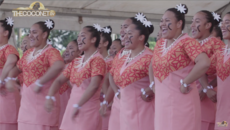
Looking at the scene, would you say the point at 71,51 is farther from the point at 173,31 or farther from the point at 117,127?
the point at 173,31

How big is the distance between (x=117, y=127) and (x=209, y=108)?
107cm

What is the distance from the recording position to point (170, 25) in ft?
11.2

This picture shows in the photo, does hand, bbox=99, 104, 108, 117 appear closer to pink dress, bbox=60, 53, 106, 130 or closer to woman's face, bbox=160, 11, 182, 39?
pink dress, bbox=60, 53, 106, 130

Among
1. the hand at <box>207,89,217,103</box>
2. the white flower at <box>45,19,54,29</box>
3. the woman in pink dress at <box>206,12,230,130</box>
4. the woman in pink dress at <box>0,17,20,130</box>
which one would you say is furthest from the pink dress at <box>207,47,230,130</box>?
the woman in pink dress at <box>0,17,20,130</box>

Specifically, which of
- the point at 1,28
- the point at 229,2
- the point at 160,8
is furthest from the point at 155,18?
the point at 1,28

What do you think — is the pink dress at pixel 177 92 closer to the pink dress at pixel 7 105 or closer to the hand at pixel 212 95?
the hand at pixel 212 95

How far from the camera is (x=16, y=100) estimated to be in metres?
5.06

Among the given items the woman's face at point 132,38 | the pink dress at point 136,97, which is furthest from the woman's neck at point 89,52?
the pink dress at point 136,97

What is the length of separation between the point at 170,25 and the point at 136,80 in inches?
25.3

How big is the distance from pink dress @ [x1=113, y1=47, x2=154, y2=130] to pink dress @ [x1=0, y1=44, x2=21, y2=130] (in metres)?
1.89

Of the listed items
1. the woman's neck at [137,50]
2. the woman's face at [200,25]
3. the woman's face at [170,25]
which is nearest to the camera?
the woman's face at [170,25]

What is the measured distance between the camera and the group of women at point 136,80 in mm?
3215

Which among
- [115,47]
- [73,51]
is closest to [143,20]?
[115,47]

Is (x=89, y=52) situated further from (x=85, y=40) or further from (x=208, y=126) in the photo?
(x=208, y=126)
